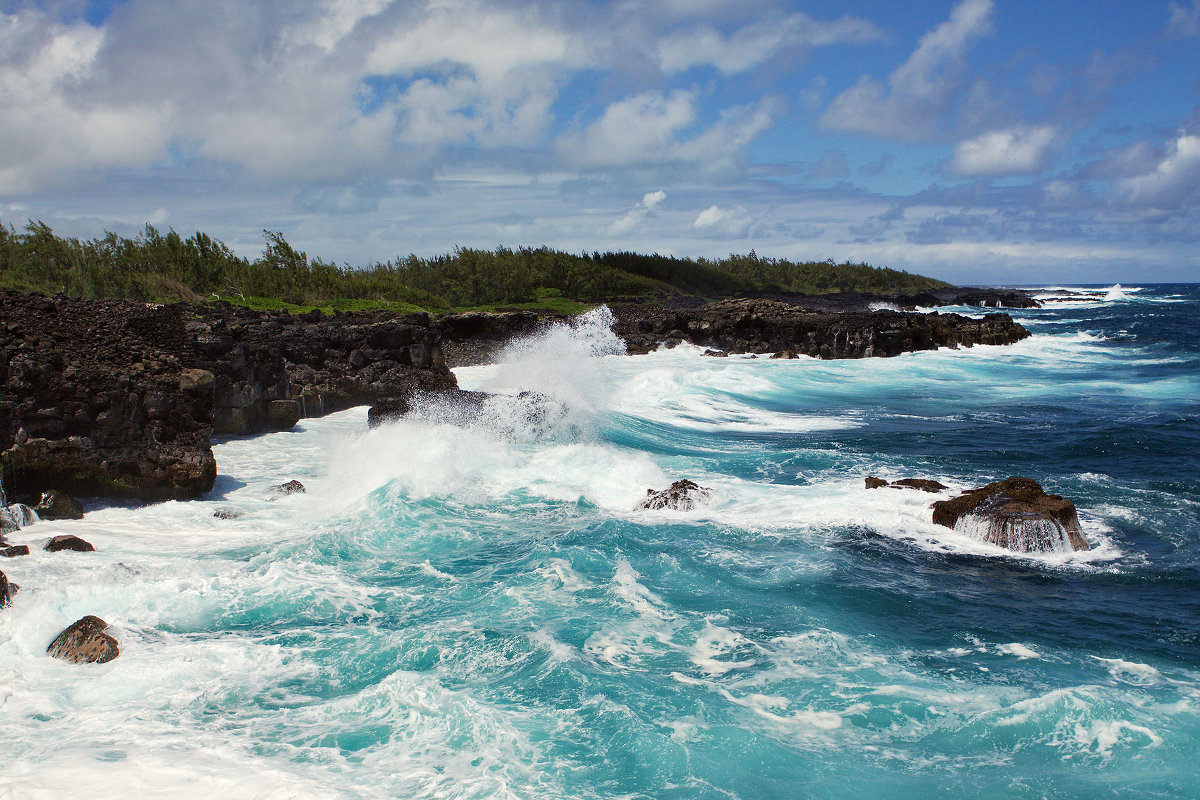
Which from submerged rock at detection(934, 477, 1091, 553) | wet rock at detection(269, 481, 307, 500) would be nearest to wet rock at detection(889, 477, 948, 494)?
submerged rock at detection(934, 477, 1091, 553)

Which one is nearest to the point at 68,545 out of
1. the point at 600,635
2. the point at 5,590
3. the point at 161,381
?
the point at 5,590

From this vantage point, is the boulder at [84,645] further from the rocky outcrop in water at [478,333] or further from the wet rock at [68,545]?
the rocky outcrop in water at [478,333]

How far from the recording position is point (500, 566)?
11211 mm

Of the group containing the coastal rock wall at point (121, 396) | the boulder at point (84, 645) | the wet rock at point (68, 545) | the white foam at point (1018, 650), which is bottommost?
the white foam at point (1018, 650)

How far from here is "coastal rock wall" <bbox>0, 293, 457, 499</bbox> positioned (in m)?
12.7

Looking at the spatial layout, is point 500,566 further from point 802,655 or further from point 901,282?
point 901,282

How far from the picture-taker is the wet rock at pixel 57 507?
12.0 metres

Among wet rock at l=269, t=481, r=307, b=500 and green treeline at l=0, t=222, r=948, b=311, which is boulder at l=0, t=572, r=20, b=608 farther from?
green treeline at l=0, t=222, r=948, b=311

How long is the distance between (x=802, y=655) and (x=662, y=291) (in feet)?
281

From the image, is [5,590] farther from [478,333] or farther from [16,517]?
[478,333]

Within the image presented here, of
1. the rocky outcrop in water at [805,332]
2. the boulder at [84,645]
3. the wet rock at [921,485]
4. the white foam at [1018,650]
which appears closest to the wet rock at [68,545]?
the boulder at [84,645]

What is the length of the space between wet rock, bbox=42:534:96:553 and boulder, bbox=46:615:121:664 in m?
2.69

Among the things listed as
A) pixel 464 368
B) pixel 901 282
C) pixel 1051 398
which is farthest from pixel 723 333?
pixel 901 282

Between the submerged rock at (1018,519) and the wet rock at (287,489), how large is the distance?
442 inches
